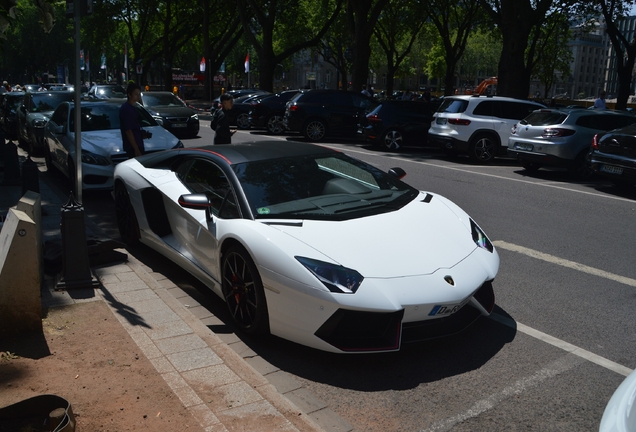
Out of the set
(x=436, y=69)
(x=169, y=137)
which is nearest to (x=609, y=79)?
(x=436, y=69)

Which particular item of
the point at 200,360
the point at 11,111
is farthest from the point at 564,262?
the point at 11,111

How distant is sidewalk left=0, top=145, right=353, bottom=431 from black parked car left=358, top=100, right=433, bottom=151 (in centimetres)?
1321

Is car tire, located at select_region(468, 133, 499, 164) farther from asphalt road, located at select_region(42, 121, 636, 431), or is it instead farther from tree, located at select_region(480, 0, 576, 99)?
asphalt road, located at select_region(42, 121, 636, 431)

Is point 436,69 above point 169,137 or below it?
above

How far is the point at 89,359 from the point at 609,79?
15626cm

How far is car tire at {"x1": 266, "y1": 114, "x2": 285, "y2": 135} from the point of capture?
80.5ft

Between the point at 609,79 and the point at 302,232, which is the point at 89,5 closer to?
the point at 302,232

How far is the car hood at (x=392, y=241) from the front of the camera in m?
4.34

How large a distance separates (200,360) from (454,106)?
13.8 metres

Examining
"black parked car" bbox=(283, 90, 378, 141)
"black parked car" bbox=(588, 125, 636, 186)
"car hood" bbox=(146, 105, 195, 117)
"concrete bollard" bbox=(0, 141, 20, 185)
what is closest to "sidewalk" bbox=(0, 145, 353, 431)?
"concrete bollard" bbox=(0, 141, 20, 185)

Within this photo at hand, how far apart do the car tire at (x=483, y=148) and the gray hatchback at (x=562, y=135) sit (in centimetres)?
172

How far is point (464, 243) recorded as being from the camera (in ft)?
16.2

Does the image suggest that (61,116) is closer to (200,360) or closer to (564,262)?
(200,360)

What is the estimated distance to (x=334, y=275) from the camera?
165 inches
